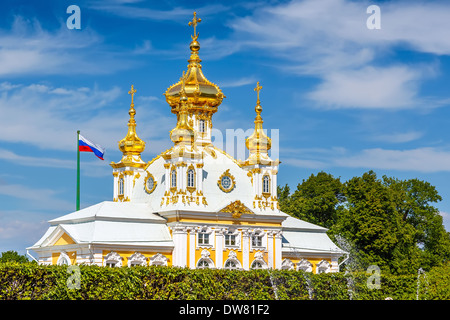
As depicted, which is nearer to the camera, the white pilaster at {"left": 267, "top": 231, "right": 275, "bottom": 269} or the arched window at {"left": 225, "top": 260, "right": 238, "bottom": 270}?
the arched window at {"left": 225, "top": 260, "right": 238, "bottom": 270}

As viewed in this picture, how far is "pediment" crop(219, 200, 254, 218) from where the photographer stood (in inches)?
2830

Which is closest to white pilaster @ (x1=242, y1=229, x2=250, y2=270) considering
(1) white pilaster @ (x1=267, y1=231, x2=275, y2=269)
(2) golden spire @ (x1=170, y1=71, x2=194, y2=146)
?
(1) white pilaster @ (x1=267, y1=231, x2=275, y2=269)

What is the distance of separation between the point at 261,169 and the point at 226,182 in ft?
10.2

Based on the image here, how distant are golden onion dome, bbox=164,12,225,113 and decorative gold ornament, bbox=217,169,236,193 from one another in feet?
25.7

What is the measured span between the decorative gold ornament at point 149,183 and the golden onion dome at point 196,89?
6.83 metres

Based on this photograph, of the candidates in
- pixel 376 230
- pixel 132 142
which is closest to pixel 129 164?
pixel 132 142

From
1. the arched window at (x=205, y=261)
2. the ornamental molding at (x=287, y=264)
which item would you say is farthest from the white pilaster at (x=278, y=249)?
the arched window at (x=205, y=261)

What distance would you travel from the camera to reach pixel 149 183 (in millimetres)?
76750

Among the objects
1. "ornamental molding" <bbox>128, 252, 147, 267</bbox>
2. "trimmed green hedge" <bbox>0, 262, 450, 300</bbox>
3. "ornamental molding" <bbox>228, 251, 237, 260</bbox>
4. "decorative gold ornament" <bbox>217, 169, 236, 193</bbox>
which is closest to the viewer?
"trimmed green hedge" <bbox>0, 262, 450, 300</bbox>

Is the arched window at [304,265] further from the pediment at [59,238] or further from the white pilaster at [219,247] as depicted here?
the pediment at [59,238]

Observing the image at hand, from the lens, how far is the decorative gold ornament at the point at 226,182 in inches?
2908

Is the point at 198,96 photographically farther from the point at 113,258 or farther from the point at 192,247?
the point at 113,258

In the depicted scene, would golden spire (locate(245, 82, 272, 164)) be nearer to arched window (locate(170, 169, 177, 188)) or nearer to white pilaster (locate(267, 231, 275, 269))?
white pilaster (locate(267, 231, 275, 269))

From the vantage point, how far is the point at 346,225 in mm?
81938
